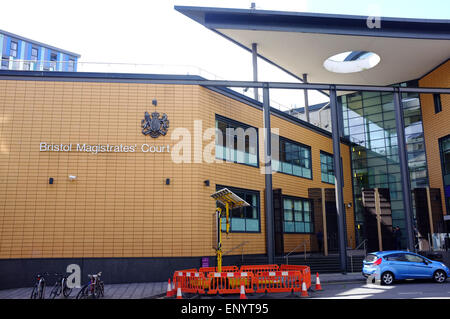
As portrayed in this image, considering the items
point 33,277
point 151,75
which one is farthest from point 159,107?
point 33,277

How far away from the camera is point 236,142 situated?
22031 millimetres

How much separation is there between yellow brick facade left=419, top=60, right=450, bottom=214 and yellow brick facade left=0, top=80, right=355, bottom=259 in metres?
18.4

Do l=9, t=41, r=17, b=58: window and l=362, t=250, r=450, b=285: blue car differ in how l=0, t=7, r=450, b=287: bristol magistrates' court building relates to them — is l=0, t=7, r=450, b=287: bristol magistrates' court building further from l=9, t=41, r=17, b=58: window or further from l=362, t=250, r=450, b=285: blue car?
l=9, t=41, r=17, b=58: window

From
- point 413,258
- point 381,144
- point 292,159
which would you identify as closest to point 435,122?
point 381,144

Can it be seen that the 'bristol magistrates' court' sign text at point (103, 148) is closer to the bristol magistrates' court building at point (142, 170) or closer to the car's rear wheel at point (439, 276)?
the bristol magistrates' court building at point (142, 170)

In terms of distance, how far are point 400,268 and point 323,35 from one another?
15.0 meters

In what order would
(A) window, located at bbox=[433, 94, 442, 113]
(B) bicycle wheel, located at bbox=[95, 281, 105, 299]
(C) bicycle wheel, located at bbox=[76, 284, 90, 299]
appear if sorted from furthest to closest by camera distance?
(A) window, located at bbox=[433, 94, 442, 113] < (B) bicycle wheel, located at bbox=[95, 281, 105, 299] < (C) bicycle wheel, located at bbox=[76, 284, 90, 299]

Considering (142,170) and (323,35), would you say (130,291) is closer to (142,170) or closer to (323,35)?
(142,170)

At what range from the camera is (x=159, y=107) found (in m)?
19.3

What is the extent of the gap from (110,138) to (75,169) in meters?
2.09

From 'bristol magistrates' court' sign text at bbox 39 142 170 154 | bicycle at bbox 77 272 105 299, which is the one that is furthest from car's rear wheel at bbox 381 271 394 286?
bicycle at bbox 77 272 105 299

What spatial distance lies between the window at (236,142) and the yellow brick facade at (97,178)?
5.80 feet

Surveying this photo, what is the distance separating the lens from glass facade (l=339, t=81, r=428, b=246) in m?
30.9

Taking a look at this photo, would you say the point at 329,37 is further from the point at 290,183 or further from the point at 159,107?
the point at 159,107
